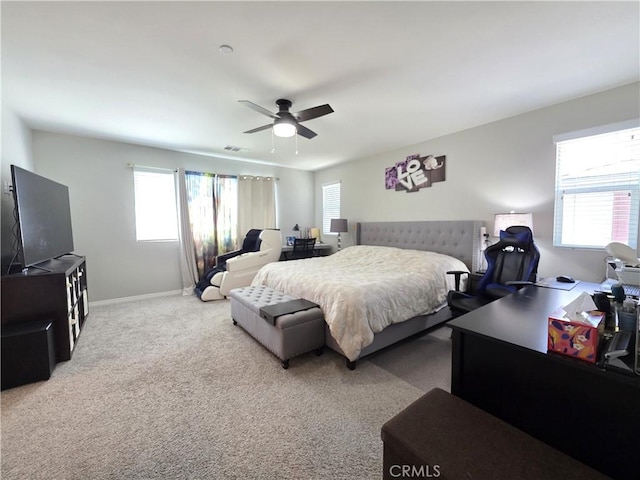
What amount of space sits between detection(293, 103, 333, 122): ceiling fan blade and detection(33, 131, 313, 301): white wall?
316 cm

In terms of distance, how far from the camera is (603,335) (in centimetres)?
107

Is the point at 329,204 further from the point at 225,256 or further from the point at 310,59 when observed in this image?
the point at 310,59

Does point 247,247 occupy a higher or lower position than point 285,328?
higher

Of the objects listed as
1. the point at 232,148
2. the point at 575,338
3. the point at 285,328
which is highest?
the point at 232,148

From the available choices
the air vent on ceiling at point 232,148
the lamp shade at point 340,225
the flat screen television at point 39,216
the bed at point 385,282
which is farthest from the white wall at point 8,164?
the lamp shade at point 340,225

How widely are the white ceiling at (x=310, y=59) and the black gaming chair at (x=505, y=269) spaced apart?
1.51 metres

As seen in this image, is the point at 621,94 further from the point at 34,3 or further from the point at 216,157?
the point at 216,157

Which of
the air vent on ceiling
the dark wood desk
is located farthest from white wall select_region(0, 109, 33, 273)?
the dark wood desk

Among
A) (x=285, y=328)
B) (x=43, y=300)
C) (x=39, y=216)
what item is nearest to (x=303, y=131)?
(x=285, y=328)

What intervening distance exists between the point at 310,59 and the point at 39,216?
2.94m

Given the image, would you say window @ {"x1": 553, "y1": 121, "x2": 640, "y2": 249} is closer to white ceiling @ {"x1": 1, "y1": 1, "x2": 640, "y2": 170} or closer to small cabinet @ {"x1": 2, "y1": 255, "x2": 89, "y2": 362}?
white ceiling @ {"x1": 1, "y1": 1, "x2": 640, "y2": 170}

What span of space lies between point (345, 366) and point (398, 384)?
0.48m

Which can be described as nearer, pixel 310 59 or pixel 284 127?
pixel 310 59

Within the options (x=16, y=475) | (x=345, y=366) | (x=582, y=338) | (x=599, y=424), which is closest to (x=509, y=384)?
(x=599, y=424)
